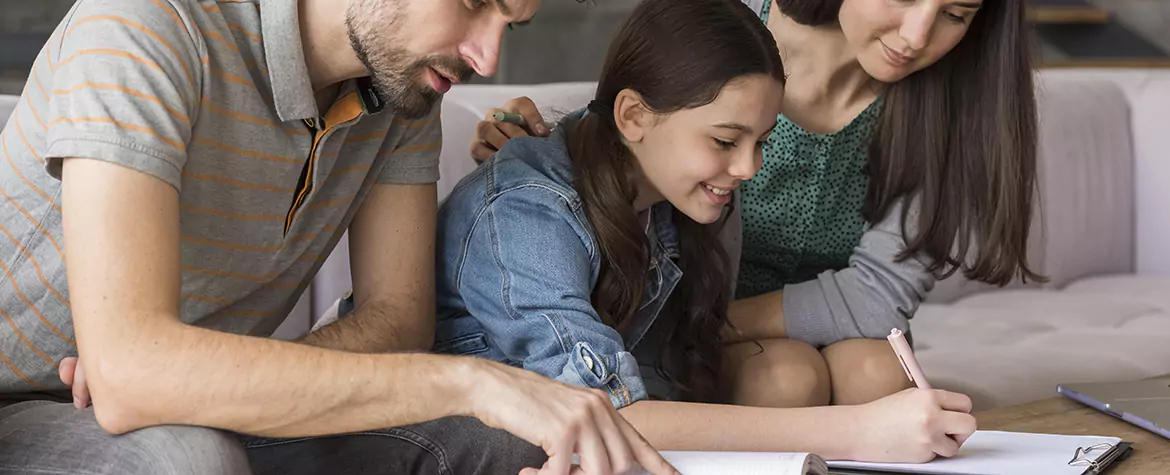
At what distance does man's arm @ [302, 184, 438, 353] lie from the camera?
154 cm

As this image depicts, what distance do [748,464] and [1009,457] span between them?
36cm

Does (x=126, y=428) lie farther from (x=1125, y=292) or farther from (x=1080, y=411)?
(x=1125, y=292)

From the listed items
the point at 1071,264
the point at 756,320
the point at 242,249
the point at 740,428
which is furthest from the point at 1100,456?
the point at 1071,264

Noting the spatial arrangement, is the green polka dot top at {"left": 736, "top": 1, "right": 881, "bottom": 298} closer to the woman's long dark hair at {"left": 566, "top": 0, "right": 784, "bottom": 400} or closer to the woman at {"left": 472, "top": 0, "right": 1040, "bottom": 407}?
the woman at {"left": 472, "top": 0, "right": 1040, "bottom": 407}

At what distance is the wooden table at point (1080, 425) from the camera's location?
1.41m

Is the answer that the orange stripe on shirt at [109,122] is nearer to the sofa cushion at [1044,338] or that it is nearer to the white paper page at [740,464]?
the white paper page at [740,464]

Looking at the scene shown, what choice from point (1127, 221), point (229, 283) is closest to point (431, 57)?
point (229, 283)

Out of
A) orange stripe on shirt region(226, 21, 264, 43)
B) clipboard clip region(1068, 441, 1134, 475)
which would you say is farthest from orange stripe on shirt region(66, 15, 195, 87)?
clipboard clip region(1068, 441, 1134, 475)

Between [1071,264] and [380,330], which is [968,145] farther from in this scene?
[1071,264]

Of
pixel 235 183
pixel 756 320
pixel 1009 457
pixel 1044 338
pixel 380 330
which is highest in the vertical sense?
pixel 235 183

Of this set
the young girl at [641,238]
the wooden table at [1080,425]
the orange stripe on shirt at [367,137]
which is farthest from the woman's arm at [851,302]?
the orange stripe on shirt at [367,137]

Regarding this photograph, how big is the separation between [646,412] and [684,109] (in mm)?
365

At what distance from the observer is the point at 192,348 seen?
112 centimetres

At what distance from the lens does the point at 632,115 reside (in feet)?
5.22
